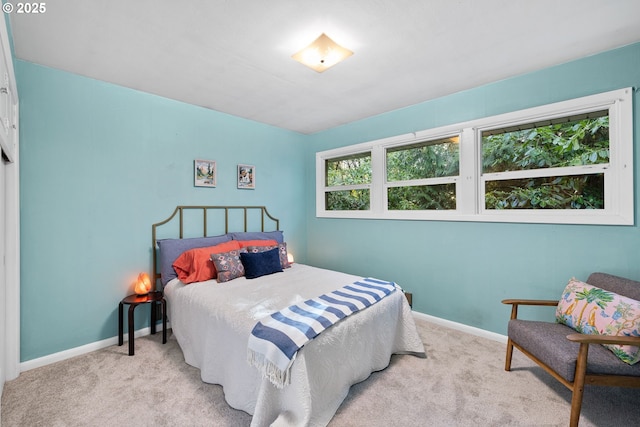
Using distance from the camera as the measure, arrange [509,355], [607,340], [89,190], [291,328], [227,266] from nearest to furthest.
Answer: [607,340], [291,328], [509,355], [89,190], [227,266]

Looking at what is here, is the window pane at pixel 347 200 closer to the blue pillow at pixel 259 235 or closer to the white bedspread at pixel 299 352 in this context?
the blue pillow at pixel 259 235

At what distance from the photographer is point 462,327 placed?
3070 mm

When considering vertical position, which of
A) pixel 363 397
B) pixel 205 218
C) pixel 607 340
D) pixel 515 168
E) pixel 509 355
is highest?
pixel 515 168

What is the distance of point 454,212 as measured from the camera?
10.3ft

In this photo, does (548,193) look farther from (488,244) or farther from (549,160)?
(488,244)

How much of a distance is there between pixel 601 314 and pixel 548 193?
3.83 feet

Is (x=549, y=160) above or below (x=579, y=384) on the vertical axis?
above

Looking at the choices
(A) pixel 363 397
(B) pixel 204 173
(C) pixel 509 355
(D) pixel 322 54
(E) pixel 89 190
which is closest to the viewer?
(A) pixel 363 397

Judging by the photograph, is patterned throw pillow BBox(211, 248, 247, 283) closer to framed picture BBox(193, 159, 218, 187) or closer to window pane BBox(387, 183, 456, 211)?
framed picture BBox(193, 159, 218, 187)

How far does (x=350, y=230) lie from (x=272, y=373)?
8.71 ft

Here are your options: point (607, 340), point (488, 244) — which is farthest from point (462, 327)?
point (607, 340)

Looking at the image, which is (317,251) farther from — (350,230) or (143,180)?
(143,180)

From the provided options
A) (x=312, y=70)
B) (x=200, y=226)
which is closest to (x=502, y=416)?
(x=312, y=70)

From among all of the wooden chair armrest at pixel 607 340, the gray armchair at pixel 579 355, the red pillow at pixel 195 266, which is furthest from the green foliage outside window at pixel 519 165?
the red pillow at pixel 195 266
